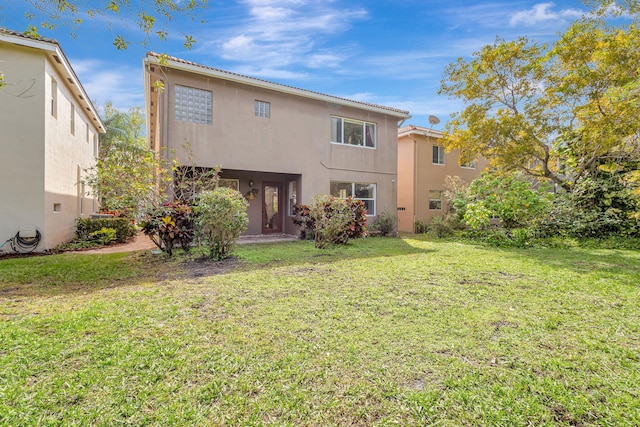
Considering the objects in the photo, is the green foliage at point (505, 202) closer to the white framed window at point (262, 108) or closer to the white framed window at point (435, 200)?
the white framed window at point (435, 200)

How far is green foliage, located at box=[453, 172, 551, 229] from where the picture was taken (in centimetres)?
1166

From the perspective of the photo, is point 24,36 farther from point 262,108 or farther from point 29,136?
point 262,108

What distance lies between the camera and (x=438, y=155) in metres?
18.4

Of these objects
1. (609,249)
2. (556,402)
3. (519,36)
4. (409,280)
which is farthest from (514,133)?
(556,402)

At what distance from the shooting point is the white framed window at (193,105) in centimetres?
1034

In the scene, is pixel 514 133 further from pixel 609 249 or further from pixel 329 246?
pixel 329 246

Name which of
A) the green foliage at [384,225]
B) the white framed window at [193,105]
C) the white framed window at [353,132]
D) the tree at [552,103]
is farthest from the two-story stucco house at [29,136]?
the tree at [552,103]

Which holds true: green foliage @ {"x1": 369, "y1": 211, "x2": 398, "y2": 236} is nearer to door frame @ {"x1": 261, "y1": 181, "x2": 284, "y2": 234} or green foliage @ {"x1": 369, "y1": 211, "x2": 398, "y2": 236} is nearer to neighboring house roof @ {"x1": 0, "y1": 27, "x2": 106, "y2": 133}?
door frame @ {"x1": 261, "y1": 181, "x2": 284, "y2": 234}

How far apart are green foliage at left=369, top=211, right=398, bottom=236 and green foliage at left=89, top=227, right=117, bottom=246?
10.5m

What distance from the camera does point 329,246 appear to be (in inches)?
416

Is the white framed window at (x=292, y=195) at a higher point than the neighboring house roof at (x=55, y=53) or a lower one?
lower

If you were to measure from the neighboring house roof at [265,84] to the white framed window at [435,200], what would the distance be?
16.9 feet

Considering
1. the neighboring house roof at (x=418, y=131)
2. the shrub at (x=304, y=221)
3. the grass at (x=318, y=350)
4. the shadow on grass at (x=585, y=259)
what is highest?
the neighboring house roof at (x=418, y=131)

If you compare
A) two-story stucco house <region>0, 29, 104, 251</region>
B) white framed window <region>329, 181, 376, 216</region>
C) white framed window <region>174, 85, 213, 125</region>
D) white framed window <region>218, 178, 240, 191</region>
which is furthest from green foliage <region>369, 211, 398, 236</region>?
two-story stucco house <region>0, 29, 104, 251</region>
